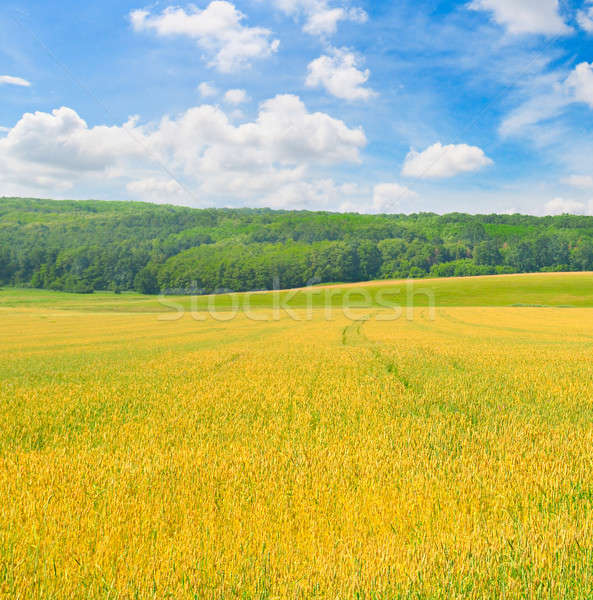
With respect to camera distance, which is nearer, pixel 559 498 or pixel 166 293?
pixel 559 498

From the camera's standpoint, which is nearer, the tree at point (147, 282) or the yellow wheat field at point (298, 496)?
the yellow wheat field at point (298, 496)

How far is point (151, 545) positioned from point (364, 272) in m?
141

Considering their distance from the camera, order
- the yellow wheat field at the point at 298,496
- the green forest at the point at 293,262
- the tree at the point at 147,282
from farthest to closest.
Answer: the tree at the point at 147,282, the green forest at the point at 293,262, the yellow wheat field at the point at 298,496

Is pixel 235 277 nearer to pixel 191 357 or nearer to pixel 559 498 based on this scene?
pixel 191 357

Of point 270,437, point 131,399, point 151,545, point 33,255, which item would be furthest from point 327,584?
point 33,255

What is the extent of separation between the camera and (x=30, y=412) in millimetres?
7910

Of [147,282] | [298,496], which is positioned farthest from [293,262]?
[298,496]

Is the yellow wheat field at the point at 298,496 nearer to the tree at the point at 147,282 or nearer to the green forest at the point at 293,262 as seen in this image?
the green forest at the point at 293,262

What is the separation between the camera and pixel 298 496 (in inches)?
162

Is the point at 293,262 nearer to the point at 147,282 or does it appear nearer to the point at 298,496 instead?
the point at 147,282

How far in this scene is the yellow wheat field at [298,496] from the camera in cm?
287

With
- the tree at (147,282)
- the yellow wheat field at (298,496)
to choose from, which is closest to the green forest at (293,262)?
the tree at (147,282)

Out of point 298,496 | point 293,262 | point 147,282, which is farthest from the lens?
point 147,282

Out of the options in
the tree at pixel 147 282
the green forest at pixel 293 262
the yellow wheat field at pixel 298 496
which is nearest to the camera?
the yellow wheat field at pixel 298 496
